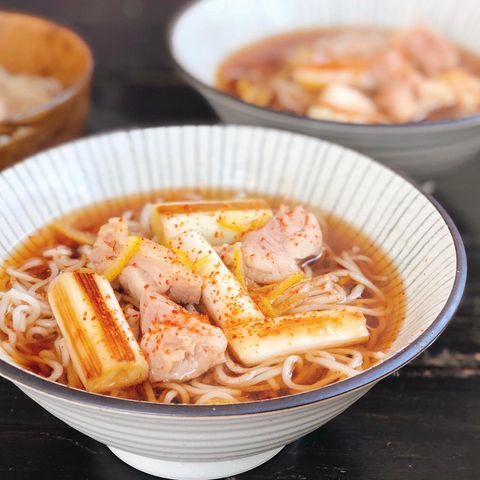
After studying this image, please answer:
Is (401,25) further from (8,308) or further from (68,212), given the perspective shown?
(8,308)

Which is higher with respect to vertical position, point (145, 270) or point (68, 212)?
point (145, 270)

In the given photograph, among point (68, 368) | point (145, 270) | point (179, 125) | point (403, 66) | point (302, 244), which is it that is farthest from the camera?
point (403, 66)

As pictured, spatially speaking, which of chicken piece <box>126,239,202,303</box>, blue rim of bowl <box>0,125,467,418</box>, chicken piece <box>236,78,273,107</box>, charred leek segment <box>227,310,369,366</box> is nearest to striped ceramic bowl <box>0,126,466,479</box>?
blue rim of bowl <box>0,125,467,418</box>

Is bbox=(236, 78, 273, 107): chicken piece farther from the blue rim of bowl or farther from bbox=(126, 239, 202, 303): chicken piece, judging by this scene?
the blue rim of bowl

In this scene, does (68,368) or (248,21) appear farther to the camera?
(248,21)

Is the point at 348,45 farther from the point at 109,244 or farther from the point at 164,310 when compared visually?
the point at 164,310

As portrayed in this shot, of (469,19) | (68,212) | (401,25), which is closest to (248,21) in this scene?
(401,25)
